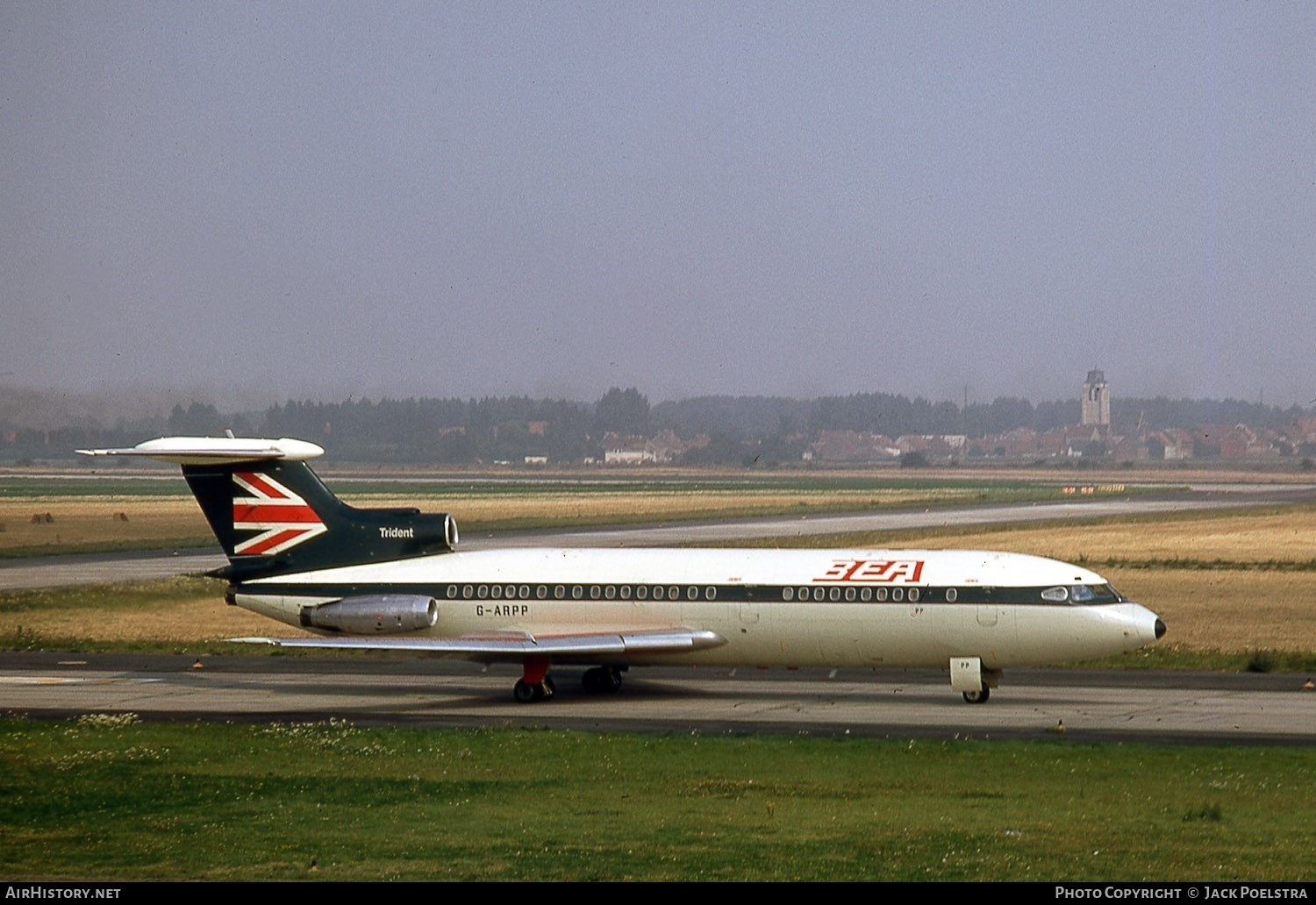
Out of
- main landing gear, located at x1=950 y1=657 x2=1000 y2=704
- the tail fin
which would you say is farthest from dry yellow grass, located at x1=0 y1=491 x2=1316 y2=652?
main landing gear, located at x1=950 y1=657 x2=1000 y2=704

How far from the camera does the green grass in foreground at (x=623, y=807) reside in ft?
57.4

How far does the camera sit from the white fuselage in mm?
32844

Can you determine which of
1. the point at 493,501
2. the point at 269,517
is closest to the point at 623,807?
the point at 269,517

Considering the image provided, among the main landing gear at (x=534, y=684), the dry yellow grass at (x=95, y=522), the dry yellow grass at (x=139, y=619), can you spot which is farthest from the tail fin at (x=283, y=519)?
the dry yellow grass at (x=95, y=522)

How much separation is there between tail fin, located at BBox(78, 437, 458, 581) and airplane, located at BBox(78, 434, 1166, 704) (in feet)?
0.09

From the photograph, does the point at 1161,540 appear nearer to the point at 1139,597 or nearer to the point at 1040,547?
the point at 1040,547

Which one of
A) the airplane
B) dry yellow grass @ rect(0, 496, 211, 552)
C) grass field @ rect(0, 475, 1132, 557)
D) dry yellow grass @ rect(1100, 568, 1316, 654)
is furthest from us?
grass field @ rect(0, 475, 1132, 557)

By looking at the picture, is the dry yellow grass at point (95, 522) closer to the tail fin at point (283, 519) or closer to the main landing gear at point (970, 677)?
the tail fin at point (283, 519)

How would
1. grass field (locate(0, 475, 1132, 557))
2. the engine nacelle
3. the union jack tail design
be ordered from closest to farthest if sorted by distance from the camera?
1. the engine nacelle
2. the union jack tail design
3. grass field (locate(0, 475, 1132, 557))

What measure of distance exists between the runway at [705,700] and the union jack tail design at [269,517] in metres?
3.30

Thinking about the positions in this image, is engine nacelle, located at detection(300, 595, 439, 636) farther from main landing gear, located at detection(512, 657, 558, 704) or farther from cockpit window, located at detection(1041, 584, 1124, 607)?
cockpit window, located at detection(1041, 584, 1124, 607)

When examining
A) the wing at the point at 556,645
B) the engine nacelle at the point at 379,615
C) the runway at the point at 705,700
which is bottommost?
the runway at the point at 705,700

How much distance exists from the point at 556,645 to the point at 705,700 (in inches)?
134
